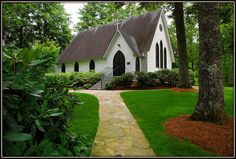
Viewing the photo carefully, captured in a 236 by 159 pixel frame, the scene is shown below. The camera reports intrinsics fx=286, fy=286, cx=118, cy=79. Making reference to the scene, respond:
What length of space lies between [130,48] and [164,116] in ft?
62.0

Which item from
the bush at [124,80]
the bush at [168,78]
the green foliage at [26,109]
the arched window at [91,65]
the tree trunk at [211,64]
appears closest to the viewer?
the green foliage at [26,109]

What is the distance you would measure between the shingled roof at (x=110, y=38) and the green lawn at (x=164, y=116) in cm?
1510

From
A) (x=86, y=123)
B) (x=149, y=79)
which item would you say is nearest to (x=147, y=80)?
(x=149, y=79)

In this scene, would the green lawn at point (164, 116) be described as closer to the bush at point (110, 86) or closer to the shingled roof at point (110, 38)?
the bush at point (110, 86)

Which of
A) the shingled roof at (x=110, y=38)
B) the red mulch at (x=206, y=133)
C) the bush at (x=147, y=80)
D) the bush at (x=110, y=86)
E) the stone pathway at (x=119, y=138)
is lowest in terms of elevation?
the stone pathway at (x=119, y=138)

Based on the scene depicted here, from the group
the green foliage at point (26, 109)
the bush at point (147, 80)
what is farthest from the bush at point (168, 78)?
the green foliage at point (26, 109)

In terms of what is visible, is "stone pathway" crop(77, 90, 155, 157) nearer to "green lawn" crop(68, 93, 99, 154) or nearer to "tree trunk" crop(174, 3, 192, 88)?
"green lawn" crop(68, 93, 99, 154)

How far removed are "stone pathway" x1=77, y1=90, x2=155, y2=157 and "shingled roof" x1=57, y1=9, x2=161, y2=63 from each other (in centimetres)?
1884

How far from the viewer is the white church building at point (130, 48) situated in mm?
28359

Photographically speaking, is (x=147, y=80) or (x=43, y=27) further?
(x=43, y=27)

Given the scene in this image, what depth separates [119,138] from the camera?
7043 millimetres

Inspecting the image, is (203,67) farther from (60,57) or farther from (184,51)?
(60,57)

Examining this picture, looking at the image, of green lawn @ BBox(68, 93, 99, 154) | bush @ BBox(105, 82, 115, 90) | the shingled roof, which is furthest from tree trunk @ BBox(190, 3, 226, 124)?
the shingled roof

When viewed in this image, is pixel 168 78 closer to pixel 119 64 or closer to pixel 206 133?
pixel 119 64
